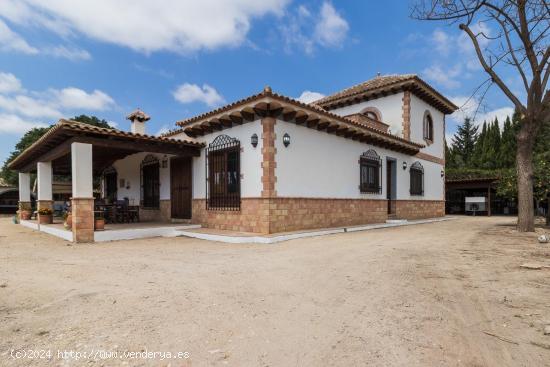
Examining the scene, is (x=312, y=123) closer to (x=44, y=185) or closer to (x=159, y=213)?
(x=159, y=213)

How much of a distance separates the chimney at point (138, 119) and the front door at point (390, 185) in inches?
424

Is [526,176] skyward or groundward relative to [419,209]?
skyward

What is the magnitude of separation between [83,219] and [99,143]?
185 cm

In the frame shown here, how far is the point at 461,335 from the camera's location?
2.41m

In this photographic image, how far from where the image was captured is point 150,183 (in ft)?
40.1

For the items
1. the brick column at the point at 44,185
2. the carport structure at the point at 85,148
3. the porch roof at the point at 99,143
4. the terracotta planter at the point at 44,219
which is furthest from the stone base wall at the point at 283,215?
the brick column at the point at 44,185

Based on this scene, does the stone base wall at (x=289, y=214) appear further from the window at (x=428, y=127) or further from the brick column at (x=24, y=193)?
the brick column at (x=24, y=193)

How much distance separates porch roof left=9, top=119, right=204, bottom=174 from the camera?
7414 millimetres

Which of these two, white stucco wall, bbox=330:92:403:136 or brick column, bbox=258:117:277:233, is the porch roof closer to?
brick column, bbox=258:117:277:233

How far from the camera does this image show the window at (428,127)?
15871 millimetres

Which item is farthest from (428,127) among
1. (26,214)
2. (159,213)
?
(26,214)

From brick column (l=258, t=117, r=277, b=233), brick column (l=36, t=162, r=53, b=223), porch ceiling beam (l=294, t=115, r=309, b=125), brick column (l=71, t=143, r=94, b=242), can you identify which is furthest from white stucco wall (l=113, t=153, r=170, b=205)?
porch ceiling beam (l=294, t=115, r=309, b=125)

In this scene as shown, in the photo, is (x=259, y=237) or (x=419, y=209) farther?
(x=419, y=209)

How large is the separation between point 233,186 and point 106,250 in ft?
11.7
